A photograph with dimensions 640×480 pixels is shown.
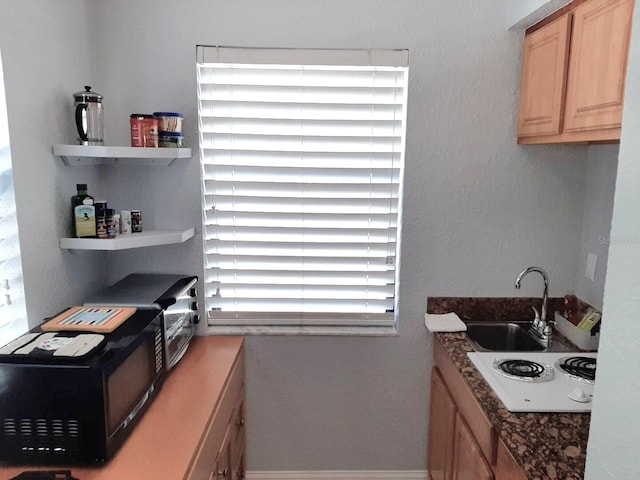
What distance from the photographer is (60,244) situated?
189 cm

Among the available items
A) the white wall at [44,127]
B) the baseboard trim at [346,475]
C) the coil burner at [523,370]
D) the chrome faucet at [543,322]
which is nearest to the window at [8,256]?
the white wall at [44,127]

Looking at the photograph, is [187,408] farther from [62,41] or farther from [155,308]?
[62,41]

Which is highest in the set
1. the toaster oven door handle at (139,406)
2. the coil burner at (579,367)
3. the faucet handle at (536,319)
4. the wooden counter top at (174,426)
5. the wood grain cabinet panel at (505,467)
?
the faucet handle at (536,319)

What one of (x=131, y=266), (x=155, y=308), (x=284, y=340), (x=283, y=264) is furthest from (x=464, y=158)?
(x=131, y=266)

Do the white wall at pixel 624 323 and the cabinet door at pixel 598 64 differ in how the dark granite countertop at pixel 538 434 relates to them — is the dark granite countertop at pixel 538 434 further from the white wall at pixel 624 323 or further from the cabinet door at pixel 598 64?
the cabinet door at pixel 598 64

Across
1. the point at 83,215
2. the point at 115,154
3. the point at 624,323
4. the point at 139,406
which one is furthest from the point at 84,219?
the point at 624,323

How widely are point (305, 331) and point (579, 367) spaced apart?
120 cm

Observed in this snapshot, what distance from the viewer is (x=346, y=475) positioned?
8.12 feet

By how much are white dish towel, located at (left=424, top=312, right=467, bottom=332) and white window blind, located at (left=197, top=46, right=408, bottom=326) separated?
0.64ft

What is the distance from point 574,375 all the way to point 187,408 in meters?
1.40

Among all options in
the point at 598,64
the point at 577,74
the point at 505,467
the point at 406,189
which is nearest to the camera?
the point at 505,467

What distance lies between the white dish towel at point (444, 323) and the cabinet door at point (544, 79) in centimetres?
91

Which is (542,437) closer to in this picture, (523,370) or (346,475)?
(523,370)

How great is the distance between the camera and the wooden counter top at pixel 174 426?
130 cm
